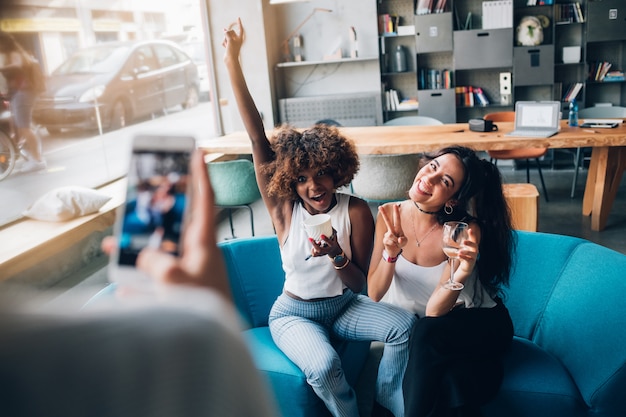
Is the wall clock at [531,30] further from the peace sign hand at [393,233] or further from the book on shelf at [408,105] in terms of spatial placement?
the peace sign hand at [393,233]

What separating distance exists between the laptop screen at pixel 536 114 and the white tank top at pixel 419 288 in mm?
2566

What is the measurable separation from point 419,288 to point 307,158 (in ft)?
2.10

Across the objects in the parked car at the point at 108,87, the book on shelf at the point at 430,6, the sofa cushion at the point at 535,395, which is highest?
the book on shelf at the point at 430,6

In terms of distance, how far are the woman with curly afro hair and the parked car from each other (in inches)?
21.4

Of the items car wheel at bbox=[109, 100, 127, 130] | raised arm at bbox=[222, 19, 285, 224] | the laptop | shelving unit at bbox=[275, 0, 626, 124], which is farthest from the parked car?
shelving unit at bbox=[275, 0, 626, 124]

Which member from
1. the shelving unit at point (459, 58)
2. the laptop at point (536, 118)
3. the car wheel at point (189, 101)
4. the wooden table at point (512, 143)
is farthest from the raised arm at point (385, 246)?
the shelving unit at point (459, 58)

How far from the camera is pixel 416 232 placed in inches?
81.1

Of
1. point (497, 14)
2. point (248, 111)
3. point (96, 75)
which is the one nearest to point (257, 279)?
point (248, 111)

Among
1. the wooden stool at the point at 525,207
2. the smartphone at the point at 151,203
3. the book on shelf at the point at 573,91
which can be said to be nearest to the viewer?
the smartphone at the point at 151,203

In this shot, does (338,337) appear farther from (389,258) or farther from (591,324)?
(591,324)

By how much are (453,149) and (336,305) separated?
0.72 m

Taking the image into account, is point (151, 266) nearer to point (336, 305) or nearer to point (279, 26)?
point (336, 305)

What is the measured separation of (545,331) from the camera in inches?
86.7

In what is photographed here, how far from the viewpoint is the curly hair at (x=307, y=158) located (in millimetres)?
2088
